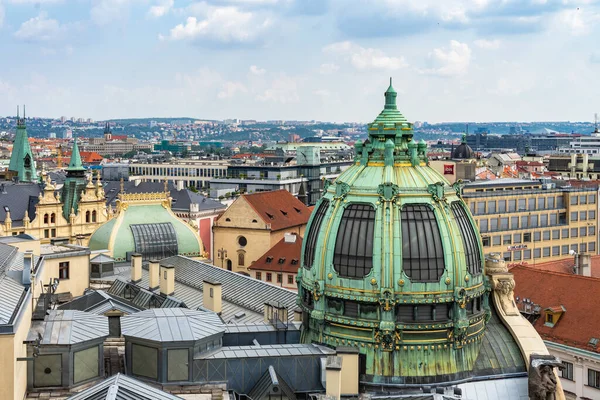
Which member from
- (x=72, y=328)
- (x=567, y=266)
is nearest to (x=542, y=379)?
(x=72, y=328)

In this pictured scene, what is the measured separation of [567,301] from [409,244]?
115ft

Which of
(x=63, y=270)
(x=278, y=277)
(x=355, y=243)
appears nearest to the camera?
(x=355, y=243)

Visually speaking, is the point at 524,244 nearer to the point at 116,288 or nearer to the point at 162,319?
the point at 116,288

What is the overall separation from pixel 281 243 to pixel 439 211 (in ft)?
231

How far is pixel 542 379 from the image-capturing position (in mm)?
35094

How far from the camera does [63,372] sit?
34.5 m

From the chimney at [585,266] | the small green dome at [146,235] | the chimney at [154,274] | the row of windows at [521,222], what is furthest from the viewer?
the row of windows at [521,222]

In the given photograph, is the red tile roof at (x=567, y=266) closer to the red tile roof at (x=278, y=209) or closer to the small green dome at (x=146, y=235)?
the small green dome at (x=146, y=235)

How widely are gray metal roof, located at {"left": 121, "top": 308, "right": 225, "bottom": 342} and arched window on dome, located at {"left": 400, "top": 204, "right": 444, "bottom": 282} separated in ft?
28.3

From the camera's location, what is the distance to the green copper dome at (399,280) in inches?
1398

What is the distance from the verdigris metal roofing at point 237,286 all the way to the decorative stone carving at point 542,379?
2318 cm

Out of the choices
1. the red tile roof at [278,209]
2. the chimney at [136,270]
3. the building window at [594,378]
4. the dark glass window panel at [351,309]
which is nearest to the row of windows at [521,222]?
the red tile roof at [278,209]

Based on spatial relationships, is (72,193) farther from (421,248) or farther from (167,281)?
(421,248)

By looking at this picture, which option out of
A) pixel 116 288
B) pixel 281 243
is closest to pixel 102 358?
pixel 116 288
